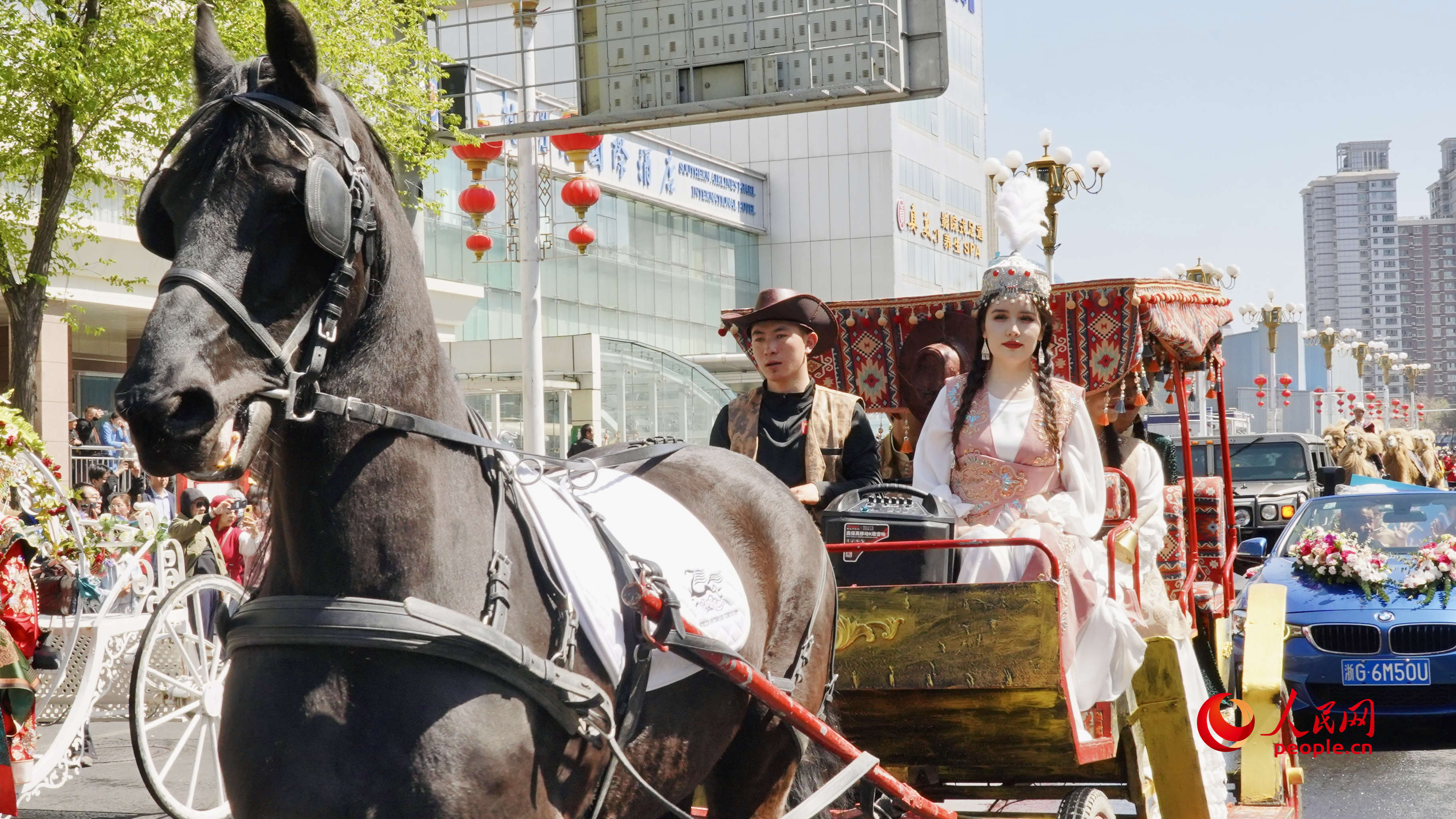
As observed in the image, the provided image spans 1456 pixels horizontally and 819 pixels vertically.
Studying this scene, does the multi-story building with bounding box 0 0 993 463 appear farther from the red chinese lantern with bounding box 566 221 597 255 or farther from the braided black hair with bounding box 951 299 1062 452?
the braided black hair with bounding box 951 299 1062 452

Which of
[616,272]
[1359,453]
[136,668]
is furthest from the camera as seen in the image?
[616,272]

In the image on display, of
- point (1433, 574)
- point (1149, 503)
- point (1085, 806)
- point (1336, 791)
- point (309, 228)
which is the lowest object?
point (1336, 791)

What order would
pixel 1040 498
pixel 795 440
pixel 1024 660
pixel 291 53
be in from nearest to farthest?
1. pixel 291 53
2. pixel 1024 660
3. pixel 1040 498
4. pixel 795 440

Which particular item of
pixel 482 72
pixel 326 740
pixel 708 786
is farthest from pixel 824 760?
pixel 482 72

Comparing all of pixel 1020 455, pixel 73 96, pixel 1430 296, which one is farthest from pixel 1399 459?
pixel 1430 296

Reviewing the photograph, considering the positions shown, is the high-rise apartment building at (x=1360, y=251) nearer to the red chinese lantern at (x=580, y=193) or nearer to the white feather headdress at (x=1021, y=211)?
the red chinese lantern at (x=580, y=193)

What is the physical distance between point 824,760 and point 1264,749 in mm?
2630

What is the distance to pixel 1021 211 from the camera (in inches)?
225

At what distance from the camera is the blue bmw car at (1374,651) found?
8805 millimetres

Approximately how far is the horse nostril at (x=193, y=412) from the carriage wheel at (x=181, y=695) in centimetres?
446

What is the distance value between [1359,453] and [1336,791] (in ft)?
29.9

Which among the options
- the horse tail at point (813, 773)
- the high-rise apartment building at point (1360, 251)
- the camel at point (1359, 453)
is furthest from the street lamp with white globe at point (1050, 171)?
the high-rise apartment building at point (1360, 251)

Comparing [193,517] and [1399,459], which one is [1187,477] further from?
[1399,459]

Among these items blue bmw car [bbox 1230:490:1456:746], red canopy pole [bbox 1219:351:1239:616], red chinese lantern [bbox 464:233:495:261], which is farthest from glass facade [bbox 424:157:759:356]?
red canopy pole [bbox 1219:351:1239:616]
